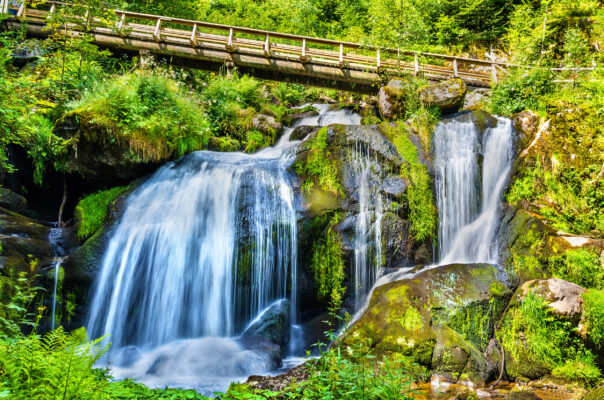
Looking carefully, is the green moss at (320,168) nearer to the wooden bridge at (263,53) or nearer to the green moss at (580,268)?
the green moss at (580,268)

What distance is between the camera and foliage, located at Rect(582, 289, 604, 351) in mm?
4738

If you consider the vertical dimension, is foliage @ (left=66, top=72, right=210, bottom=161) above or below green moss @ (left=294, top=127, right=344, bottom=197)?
above

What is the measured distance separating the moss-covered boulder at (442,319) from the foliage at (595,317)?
98 cm

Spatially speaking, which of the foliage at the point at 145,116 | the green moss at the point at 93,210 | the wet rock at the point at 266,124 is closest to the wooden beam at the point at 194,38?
the wet rock at the point at 266,124

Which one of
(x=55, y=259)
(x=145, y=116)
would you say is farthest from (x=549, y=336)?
(x=145, y=116)

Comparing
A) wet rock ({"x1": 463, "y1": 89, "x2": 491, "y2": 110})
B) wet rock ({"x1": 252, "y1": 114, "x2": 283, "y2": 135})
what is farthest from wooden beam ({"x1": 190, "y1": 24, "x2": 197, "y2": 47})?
wet rock ({"x1": 463, "y1": 89, "x2": 491, "y2": 110})

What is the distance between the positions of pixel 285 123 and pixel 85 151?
678 cm

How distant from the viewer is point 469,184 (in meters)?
7.82

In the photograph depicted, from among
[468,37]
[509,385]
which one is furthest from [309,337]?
[468,37]

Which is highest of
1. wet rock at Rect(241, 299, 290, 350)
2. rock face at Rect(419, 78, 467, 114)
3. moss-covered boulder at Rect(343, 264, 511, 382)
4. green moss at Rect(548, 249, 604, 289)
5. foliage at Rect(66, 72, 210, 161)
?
rock face at Rect(419, 78, 467, 114)

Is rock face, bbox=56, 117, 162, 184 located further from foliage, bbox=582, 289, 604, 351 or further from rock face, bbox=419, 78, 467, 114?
foliage, bbox=582, 289, 604, 351

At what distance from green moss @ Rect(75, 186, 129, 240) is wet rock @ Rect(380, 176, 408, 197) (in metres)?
5.92

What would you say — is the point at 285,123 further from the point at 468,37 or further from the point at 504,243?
the point at 468,37

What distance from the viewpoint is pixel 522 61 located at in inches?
440
